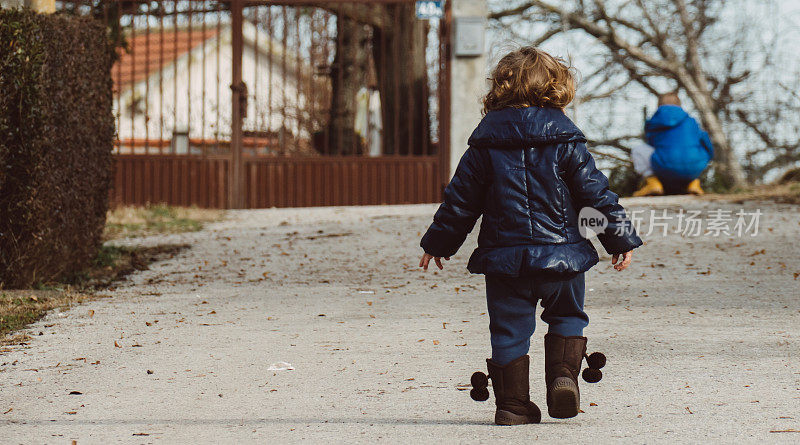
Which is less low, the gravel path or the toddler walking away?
the toddler walking away

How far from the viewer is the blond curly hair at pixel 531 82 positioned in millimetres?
3912

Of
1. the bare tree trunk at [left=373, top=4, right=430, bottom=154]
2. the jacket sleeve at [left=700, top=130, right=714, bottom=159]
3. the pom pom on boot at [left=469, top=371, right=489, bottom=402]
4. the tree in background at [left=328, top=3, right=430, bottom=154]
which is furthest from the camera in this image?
the bare tree trunk at [left=373, top=4, right=430, bottom=154]

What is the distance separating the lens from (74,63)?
760 centimetres

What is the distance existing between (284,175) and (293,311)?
744 centimetres

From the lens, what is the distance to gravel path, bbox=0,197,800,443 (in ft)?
13.1

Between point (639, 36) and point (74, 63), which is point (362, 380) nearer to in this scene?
point (74, 63)

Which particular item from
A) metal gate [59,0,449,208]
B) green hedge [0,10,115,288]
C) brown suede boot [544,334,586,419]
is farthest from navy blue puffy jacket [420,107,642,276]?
metal gate [59,0,449,208]

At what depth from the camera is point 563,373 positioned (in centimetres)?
392

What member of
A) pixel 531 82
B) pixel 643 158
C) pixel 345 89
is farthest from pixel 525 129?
pixel 345 89

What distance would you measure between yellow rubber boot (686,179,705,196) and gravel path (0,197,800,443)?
15.1 feet

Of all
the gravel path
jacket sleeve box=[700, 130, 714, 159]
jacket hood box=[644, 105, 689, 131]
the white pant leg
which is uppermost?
jacket hood box=[644, 105, 689, 131]

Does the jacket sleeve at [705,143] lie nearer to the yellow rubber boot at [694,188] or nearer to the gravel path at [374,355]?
the yellow rubber boot at [694,188]

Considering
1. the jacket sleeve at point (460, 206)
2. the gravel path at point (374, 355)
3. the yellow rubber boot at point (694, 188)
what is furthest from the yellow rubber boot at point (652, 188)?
the jacket sleeve at point (460, 206)

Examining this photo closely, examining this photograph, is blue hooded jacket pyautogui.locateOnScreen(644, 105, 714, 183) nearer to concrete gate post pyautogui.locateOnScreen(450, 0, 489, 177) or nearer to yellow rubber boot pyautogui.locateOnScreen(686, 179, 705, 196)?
yellow rubber boot pyautogui.locateOnScreen(686, 179, 705, 196)
